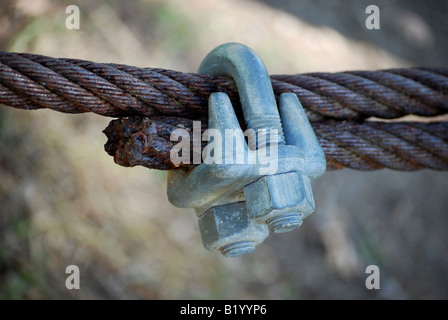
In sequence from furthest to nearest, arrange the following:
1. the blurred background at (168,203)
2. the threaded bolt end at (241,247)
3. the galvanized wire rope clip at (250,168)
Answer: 1. the blurred background at (168,203)
2. the threaded bolt end at (241,247)
3. the galvanized wire rope clip at (250,168)

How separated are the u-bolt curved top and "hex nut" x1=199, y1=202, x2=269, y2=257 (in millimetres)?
138

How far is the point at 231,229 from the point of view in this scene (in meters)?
0.75

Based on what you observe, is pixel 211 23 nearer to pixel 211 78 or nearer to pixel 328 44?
pixel 328 44

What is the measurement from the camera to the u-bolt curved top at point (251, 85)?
70 centimetres

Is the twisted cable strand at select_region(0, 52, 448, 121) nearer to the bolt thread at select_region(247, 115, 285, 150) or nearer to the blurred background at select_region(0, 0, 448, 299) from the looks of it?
the bolt thread at select_region(247, 115, 285, 150)

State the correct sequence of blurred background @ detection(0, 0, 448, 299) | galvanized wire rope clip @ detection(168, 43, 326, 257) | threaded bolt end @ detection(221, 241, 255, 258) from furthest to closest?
blurred background @ detection(0, 0, 448, 299), threaded bolt end @ detection(221, 241, 255, 258), galvanized wire rope clip @ detection(168, 43, 326, 257)

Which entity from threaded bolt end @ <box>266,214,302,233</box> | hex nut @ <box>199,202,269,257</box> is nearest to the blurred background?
hex nut @ <box>199,202,269,257</box>

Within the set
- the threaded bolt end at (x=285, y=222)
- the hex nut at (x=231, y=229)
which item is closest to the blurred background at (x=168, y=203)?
the hex nut at (x=231, y=229)

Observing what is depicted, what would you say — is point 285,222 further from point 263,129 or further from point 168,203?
point 168,203

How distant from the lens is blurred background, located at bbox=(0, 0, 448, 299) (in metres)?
1.46

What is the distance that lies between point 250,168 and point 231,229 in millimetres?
155

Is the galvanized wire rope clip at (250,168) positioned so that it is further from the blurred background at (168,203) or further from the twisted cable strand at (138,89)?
the blurred background at (168,203)

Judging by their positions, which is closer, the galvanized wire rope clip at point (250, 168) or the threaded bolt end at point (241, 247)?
the galvanized wire rope clip at point (250, 168)

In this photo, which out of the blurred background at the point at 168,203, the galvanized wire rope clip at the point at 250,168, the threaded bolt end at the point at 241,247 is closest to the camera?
the galvanized wire rope clip at the point at 250,168
